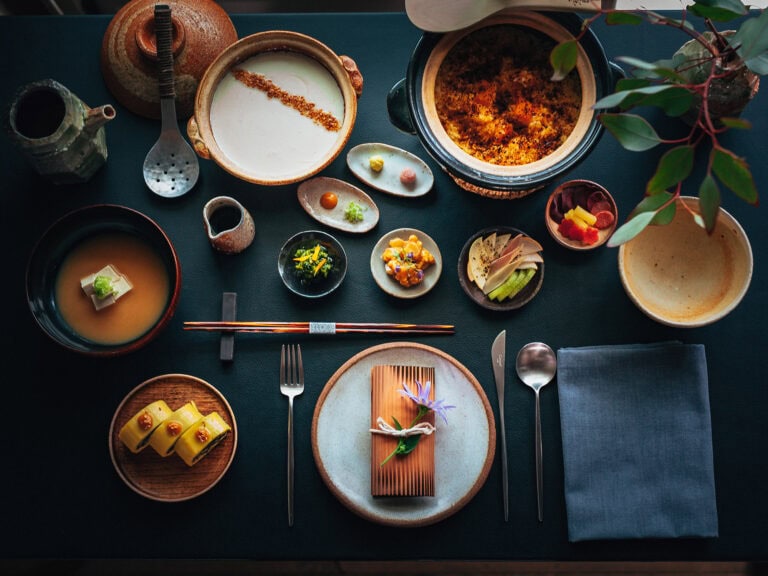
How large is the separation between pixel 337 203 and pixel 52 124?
725 mm

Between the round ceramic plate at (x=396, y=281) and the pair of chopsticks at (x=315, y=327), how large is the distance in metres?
0.09

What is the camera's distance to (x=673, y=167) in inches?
48.1

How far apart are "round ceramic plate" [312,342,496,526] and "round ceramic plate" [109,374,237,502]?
236mm

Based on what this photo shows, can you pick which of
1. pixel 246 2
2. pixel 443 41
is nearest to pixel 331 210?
pixel 443 41

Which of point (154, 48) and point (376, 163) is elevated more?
point (154, 48)

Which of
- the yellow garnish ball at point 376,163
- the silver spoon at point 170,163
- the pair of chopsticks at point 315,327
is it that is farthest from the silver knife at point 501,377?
the silver spoon at point 170,163

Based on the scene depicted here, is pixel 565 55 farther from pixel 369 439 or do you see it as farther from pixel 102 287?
pixel 102 287

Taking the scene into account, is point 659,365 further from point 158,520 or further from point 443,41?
point 158,520

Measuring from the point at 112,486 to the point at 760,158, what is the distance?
1.93 metres

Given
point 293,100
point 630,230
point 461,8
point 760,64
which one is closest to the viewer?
point 630,230

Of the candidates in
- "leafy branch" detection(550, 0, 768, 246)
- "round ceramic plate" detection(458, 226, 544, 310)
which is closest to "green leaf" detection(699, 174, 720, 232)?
"leafy branch" detection(550, 0, 768, 246)

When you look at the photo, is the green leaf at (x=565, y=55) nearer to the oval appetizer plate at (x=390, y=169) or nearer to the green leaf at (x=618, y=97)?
the green leaf at (x=618, y=97)

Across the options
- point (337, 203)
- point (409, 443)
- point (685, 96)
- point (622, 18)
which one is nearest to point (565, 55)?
point (622, 18)

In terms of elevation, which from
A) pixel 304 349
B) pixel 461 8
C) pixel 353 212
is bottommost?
pixel 304 349
